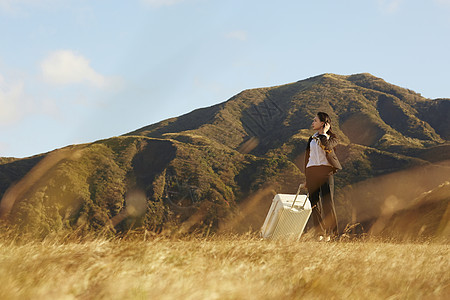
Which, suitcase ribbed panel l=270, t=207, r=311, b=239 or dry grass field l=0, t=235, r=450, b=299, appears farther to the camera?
suitcase ribbed panel l=270, t=207, r=311, b=239

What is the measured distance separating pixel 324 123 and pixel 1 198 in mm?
67773

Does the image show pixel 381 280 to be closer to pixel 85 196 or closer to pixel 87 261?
pixel 87 261

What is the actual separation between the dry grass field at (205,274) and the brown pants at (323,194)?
2.79 m

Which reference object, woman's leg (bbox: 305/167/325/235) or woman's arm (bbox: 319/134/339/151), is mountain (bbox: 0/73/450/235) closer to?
woman's leg (bbox: 305/167/325/235)

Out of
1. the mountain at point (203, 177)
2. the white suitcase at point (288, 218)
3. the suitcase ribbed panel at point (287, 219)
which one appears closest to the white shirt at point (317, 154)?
the white suitcase at point (288, 218)

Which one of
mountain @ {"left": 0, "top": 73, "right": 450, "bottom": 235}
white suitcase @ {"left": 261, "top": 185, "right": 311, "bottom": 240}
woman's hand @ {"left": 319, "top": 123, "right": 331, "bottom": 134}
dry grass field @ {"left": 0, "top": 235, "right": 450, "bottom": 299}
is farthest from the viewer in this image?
mountain @ {"left": 0, "top": 73, "right": 450, "bottom": 235}

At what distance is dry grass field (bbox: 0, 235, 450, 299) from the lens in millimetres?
1729

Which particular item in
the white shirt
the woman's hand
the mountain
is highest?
the woman's hand

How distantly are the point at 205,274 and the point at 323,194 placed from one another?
4405 mm

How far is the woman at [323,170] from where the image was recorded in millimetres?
6207

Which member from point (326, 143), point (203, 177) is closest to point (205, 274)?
point (326, 143)

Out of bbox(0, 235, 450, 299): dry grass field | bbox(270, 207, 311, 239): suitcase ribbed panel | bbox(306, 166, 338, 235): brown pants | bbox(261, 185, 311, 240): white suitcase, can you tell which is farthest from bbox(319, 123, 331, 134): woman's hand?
bbox(0, 235, 450, 299): dry grass field

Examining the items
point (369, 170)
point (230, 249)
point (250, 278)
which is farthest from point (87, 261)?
point (369, 170)

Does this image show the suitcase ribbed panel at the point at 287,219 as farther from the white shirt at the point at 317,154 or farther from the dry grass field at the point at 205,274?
the dry grass field at the point at 205,274
